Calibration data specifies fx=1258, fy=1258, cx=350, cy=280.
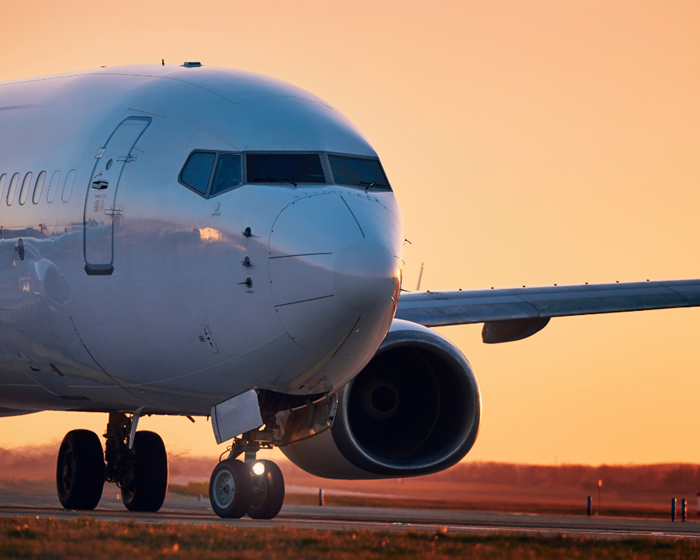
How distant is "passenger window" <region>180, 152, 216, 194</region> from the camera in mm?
11664

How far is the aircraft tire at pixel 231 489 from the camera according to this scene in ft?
39.6

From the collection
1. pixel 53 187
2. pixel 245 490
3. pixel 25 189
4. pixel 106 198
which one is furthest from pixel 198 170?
pixel 245 490

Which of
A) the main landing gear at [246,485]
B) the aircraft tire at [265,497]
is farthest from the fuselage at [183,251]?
the aircraft tire at [265,497]

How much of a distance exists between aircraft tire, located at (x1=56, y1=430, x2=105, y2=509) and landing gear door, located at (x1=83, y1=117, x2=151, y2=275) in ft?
17.3

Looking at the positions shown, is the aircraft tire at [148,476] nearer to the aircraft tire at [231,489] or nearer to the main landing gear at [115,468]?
the main landing gear at [115,468]

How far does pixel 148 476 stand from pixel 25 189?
5.04 metres

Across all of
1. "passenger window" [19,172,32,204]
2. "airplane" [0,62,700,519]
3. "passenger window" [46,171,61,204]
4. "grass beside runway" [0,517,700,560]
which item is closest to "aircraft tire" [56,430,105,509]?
"airplane" [0,62,700,519]

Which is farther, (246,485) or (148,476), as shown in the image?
(148,476)

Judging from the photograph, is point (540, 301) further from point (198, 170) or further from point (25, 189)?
point (25, 189)

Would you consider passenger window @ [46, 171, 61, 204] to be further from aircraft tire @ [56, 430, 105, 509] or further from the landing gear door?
aircraft tire @ [56, 430, 105, 509]

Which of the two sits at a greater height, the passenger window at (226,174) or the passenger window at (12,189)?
the passenger window at (12,189)

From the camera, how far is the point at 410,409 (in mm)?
14641

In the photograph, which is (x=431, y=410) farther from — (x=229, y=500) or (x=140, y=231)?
(x=140, y=231)

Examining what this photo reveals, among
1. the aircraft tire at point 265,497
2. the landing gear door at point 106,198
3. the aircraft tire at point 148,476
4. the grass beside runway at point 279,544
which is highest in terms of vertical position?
the landing gear door at point 106,198
